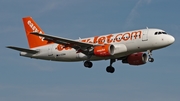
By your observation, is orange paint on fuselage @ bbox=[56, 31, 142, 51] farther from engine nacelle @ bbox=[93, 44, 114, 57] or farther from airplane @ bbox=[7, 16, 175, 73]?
engine nacelle @ bbox=[93, 44, 114, 57]

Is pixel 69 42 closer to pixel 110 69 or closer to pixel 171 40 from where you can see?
pixel 110 69

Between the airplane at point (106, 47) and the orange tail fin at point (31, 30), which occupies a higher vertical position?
the orange tail fin at point (31, 30)

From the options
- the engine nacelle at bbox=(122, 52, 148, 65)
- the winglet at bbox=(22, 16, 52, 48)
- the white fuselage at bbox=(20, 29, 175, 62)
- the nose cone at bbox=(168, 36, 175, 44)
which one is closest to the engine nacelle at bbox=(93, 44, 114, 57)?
the white fuselage at bbox=(20, 29, 175, 62)

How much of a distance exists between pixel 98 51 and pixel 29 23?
687 inches

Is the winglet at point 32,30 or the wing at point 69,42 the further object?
the winglet at point 32,30

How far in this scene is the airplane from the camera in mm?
64188

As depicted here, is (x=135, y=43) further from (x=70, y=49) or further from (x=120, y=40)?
(x=70, y=49)

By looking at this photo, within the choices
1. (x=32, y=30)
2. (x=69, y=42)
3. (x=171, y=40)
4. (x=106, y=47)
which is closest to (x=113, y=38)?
(x=106, y=47)

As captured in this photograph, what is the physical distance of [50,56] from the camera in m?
71.9

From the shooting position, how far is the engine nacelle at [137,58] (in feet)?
232

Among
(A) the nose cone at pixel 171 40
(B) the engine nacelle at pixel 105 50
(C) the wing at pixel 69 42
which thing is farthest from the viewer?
(C) the wing at pixel 69 42

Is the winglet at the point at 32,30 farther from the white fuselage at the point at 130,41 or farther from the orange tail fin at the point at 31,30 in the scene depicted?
the white fuselage at the point at 130,41

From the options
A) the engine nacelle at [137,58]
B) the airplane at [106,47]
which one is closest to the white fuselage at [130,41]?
the airplane at [106,47]

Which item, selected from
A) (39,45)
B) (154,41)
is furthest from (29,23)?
(154,41)
